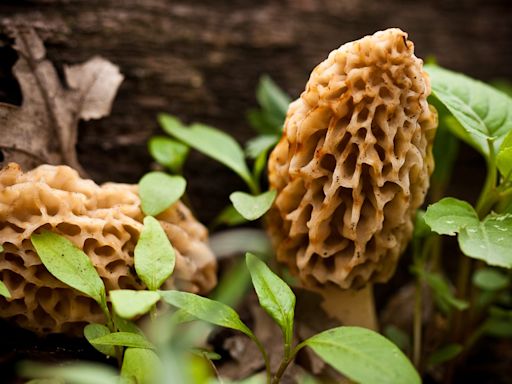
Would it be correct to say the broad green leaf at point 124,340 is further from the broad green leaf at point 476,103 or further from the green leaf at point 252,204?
the broad green leaf at point 476,103

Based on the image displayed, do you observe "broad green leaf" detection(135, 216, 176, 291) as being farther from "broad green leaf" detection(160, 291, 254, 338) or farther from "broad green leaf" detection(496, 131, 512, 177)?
"broad green leaf" detection(496, 131, 512, 177)

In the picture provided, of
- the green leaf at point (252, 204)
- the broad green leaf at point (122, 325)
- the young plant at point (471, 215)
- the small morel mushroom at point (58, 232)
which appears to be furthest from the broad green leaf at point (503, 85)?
the broad green leaf at point (122, 325)

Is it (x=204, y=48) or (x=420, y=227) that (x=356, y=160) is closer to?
(x=420, y=227)

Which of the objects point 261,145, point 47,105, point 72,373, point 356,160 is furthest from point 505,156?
point 47,105

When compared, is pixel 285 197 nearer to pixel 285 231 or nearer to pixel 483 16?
pixel 285 231

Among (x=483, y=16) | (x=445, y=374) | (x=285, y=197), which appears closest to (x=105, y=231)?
(x=285, y=197)

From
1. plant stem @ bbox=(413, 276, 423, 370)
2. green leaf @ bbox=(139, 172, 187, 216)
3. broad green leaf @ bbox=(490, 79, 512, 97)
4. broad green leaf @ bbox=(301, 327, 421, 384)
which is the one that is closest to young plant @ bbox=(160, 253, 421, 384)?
broad green leaf @ bbox=(301, 327, 421, 384)
